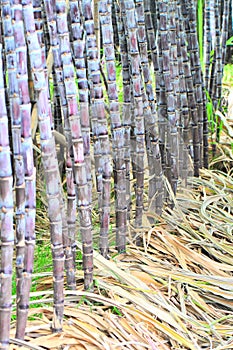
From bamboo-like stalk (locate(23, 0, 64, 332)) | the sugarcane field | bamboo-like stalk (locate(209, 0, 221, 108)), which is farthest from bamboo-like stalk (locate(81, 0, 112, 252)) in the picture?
bamboo-like stalk (locate(209, 0, 221, 108))

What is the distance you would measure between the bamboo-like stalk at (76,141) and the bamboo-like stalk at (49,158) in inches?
3.2

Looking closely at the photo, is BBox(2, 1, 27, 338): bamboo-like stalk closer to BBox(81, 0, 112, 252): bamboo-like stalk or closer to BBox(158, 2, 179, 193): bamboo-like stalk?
BBox(81, 0, 112, 252): bamboo-like stalk

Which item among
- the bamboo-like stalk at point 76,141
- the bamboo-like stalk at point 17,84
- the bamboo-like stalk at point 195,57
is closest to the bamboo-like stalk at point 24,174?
the bamboo-like stalk at point 17,84

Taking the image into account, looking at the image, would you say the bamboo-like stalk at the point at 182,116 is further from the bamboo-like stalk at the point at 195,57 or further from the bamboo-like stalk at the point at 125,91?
the bamboo-like stalk at the point at 125,91

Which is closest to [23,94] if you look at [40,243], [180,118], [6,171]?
[6,171]

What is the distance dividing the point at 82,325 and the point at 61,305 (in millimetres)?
72

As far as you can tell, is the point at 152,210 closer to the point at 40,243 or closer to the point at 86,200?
the point at 40,243

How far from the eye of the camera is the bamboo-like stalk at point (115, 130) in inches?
52.0

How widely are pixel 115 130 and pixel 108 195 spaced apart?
16cm

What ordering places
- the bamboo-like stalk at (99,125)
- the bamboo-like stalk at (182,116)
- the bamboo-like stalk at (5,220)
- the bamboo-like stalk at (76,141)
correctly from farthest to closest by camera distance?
1. the bamboo-like stalk at (182,116)
2. the bamboo-like stalk at (99,125)
3. the bamboo-like stalk at (76,141)
4. the bamboo-like stalk at (5,220)

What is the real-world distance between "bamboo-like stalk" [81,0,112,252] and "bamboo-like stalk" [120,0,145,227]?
176mm

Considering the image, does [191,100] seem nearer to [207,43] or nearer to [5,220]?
[207,43]

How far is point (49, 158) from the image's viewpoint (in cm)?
108

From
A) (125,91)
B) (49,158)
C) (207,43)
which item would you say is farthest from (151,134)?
(207,43)
